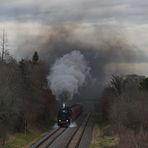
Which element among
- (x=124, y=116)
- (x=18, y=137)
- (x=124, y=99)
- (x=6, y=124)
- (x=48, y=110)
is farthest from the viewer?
(x=48, y=110)

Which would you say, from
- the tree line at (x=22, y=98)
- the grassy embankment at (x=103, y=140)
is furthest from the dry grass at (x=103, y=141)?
the tree line at (x=22, y=98)

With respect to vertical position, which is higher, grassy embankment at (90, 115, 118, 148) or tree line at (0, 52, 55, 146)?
tree line at (0, 52, 55, 146)

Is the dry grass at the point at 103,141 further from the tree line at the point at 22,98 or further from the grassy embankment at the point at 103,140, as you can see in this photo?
the tree line at the point at 22,98

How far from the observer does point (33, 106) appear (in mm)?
80375

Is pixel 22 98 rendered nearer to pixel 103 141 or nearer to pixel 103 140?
pixel 103 140

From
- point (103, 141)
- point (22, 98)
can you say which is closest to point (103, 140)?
point (103, 141)

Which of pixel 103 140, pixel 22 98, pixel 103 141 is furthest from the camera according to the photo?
pixel 22 98

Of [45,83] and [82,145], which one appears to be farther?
[45,83]

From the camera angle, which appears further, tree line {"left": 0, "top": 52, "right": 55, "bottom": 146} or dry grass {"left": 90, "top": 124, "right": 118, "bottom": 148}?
dry grass {"left": 90, "top": 124, "right": 118, "bottom": 148}

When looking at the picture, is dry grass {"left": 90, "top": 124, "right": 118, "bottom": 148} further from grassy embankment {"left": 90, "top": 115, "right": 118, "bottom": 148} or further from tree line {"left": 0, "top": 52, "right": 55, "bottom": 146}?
tree line {"left": 0, "top": 52, "right": 55, "bottom": 146}

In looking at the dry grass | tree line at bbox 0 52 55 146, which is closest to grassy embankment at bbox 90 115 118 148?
the dry grass

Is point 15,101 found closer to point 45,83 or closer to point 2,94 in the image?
point 2,94

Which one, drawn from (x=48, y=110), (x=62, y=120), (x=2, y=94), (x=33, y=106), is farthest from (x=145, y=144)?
(x=48, y=110)

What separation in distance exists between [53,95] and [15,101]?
47.8m
